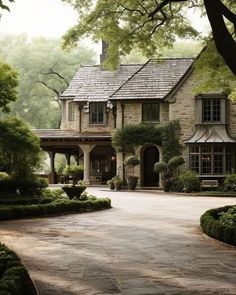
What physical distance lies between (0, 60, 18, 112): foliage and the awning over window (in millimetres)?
14962

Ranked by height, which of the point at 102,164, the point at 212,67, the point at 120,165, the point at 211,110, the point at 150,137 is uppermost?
the point at 211,110

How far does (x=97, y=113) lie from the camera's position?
36062mm

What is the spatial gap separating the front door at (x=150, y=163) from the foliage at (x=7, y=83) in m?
17.2

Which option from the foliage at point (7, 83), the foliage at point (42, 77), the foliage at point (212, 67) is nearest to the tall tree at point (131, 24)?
the foliage at point (212, 67)

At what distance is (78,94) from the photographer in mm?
36438

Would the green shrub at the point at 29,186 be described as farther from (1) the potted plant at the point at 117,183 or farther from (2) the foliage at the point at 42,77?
(2) the foliage at the point at 42,77

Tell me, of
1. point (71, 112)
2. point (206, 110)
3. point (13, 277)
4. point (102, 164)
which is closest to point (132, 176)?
point (206, 110)

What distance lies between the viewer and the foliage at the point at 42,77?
54531 mm

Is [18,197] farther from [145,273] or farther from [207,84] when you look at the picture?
[145,273]

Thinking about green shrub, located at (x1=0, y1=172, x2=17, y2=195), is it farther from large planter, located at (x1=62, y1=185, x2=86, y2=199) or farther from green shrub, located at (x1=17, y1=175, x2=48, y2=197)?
large planter, located at (x1=62, y1=185, x2=86, y2=199)

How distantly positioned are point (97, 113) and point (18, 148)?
689 inches

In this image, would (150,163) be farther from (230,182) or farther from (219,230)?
(219,230)

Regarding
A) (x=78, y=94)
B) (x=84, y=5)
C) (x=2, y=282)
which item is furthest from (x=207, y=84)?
(x=78, y=94)

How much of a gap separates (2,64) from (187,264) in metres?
11.7
